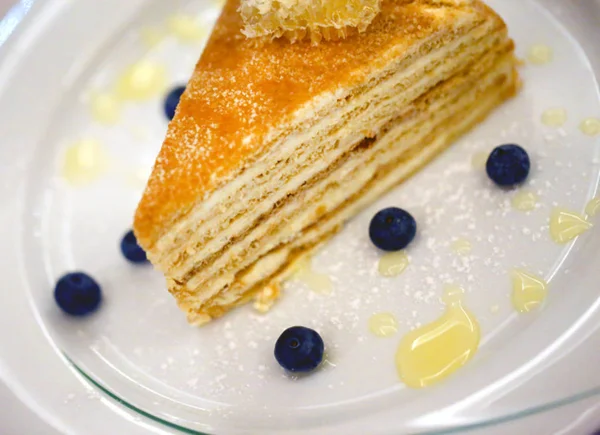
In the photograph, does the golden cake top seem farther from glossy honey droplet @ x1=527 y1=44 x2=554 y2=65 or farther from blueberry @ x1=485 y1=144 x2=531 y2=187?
blueberry @ x1=485 y1=144 x2=531 y2=187

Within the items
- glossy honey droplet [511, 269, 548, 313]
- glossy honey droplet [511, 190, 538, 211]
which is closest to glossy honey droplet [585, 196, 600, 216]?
glossy honey droplet [511, 190, 538, 211]

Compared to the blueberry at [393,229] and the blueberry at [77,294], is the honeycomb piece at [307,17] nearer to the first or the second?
the blueberry at [393,229]

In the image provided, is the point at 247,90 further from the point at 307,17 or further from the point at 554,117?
the point at 554,117

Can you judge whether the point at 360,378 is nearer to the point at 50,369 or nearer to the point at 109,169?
the point at 50,369

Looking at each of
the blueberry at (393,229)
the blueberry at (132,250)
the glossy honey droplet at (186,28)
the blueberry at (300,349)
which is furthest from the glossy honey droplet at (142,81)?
the blueberry at (300,349)

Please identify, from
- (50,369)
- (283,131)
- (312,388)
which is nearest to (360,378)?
(312,388)

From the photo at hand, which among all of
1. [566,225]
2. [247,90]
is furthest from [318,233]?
[566,225]
